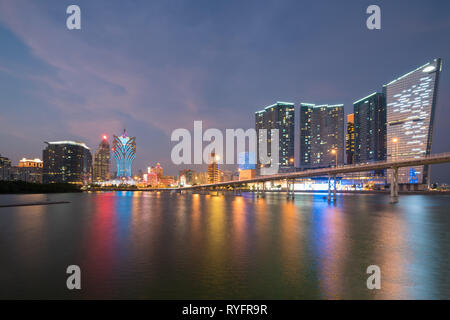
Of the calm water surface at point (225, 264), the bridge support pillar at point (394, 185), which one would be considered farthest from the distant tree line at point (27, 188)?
the bridge support pillar at point (394, 185)

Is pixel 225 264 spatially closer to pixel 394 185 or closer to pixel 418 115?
pixel 394 185

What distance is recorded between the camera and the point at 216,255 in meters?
15.0

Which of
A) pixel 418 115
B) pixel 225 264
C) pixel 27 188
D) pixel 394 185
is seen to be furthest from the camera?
pixel 418 115

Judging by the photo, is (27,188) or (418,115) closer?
(27,188)

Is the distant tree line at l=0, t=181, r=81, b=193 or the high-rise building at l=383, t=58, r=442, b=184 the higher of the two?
the high-rise building at l=383, t=58, r=442, b=184

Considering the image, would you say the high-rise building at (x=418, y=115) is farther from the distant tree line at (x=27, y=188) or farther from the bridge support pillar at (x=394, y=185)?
the distant tree line at (x=27, y=188)

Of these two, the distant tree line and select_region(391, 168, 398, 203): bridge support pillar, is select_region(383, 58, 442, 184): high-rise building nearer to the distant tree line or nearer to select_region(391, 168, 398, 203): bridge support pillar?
select_region(391, 168, 398, 203): bridge support pillar

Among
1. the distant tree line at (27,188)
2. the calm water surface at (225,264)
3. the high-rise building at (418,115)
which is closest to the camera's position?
the calm water surface at (225,264)

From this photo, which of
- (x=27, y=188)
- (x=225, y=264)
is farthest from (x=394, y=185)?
(x=27, y=188)

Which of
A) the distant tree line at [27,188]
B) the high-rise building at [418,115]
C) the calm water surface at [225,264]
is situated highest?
the high-rise building at [418,115]

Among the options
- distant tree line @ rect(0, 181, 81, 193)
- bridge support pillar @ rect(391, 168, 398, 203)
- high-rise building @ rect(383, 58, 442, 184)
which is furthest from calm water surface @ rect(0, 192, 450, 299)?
high-rise building @ rect(383, 58, 442, 184)

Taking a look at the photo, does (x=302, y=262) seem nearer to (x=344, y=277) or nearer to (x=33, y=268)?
(x=344, y=277)

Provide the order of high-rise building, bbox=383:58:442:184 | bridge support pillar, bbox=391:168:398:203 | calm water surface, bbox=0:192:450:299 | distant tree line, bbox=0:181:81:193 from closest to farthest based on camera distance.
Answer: calm water surface, bbox=0:192:450:299, bridge support pillar, bbox=391:168:398:203, distant tree line, bbox=0:181:81:193, high-rise building, bbox=383:58:442:184
